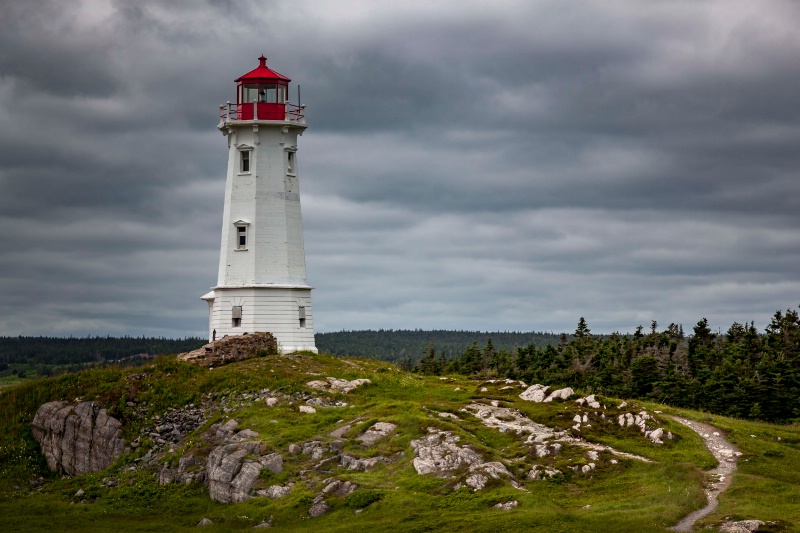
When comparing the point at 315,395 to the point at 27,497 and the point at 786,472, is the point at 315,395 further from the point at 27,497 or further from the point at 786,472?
the point at 786,472

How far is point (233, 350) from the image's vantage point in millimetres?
68062

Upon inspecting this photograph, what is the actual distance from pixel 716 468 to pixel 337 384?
23210mm

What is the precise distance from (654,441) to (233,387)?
24.3 meters

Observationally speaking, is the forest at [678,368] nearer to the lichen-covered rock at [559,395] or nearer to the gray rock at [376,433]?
the lichen-covered rock at [559,395]

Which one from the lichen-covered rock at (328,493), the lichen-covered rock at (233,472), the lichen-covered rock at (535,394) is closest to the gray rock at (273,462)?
the lichen-covered rock at (233,472)

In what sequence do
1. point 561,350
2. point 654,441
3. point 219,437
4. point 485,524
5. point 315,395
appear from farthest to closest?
1. point 561,350
2. point 315,395
3. point 219,437
4. point 654,441
5. point 485,524

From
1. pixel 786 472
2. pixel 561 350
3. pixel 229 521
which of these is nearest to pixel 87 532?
pixel 229 521

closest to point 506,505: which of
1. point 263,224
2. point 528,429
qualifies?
point 528,429

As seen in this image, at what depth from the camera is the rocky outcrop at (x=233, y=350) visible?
67.1 metres

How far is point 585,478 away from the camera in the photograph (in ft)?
156

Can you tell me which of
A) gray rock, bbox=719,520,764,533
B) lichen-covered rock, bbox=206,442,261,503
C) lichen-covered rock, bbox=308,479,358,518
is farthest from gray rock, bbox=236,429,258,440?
gray rock, bbox=719,520,764,533

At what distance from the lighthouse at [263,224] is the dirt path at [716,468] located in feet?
88.5

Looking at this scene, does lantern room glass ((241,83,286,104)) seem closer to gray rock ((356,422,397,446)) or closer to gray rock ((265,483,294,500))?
gray rock ((356,422,397,446))

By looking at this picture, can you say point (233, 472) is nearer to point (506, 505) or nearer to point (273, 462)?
point (273, 462)
